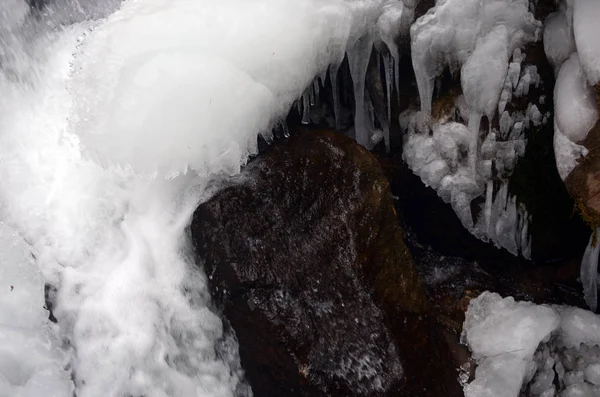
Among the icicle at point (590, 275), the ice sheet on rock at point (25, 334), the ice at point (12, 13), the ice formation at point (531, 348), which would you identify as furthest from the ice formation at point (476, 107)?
the ice at point (12, 13)

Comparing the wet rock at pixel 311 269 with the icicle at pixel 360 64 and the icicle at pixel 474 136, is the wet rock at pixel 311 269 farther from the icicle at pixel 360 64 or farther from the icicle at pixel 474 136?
the icicle at pixel 474 136

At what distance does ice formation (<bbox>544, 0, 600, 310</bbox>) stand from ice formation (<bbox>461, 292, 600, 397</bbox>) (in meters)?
0.53

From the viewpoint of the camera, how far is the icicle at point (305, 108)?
10.8 ft

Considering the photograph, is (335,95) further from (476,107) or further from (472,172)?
(472,172)

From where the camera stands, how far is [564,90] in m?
2.89

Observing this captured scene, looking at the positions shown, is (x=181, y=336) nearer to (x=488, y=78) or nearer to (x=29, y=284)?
(x=29, y=284)

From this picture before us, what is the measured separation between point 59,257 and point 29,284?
9.8 inches

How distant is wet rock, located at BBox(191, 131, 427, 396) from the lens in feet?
9.23

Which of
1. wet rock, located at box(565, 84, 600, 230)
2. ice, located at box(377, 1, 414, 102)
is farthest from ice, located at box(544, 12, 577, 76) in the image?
ice, located at box(377, 1, 414, 102)

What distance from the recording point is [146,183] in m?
3.22

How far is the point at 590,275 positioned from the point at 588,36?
4.69 ft

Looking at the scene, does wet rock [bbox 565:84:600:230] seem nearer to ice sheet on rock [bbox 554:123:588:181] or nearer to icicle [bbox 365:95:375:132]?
ice sheet on rock [bbox 554:123:588:181]

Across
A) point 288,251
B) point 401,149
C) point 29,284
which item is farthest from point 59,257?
point 401,149

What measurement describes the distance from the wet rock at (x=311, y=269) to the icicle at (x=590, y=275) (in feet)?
3.50
